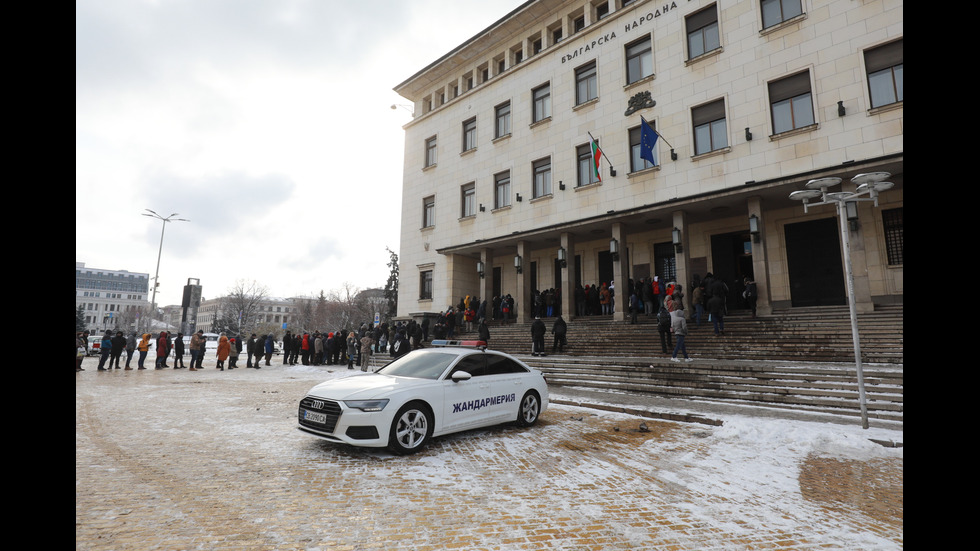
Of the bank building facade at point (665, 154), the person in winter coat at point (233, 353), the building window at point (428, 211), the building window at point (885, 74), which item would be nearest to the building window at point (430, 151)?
the bank building facade at point (665, 154)

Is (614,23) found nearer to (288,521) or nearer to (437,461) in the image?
(437,461)

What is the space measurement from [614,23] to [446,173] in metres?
12.2

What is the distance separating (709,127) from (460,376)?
16831 mm

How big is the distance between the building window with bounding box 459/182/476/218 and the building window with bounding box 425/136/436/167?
170 inches

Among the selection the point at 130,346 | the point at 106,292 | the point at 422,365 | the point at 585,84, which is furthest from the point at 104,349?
the point at 106,292

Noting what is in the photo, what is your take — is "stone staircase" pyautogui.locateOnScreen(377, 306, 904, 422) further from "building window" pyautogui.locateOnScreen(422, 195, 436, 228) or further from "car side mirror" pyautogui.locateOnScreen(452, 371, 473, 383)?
"building window" pyautogui.locateOnScreen(422, 195, 436, 228)

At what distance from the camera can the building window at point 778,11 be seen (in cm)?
1722

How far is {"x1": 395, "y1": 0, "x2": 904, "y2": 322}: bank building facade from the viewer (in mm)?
15438

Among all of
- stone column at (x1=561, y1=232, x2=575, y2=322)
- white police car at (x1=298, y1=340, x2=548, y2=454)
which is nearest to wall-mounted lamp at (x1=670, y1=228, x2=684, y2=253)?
stone column at (x1=561, y1=232, x2=575, y2=322)

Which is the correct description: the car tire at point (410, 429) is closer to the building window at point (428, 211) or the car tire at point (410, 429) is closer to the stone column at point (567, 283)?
the stone column at point (567, 283)

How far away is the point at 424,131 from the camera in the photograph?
100 ft
